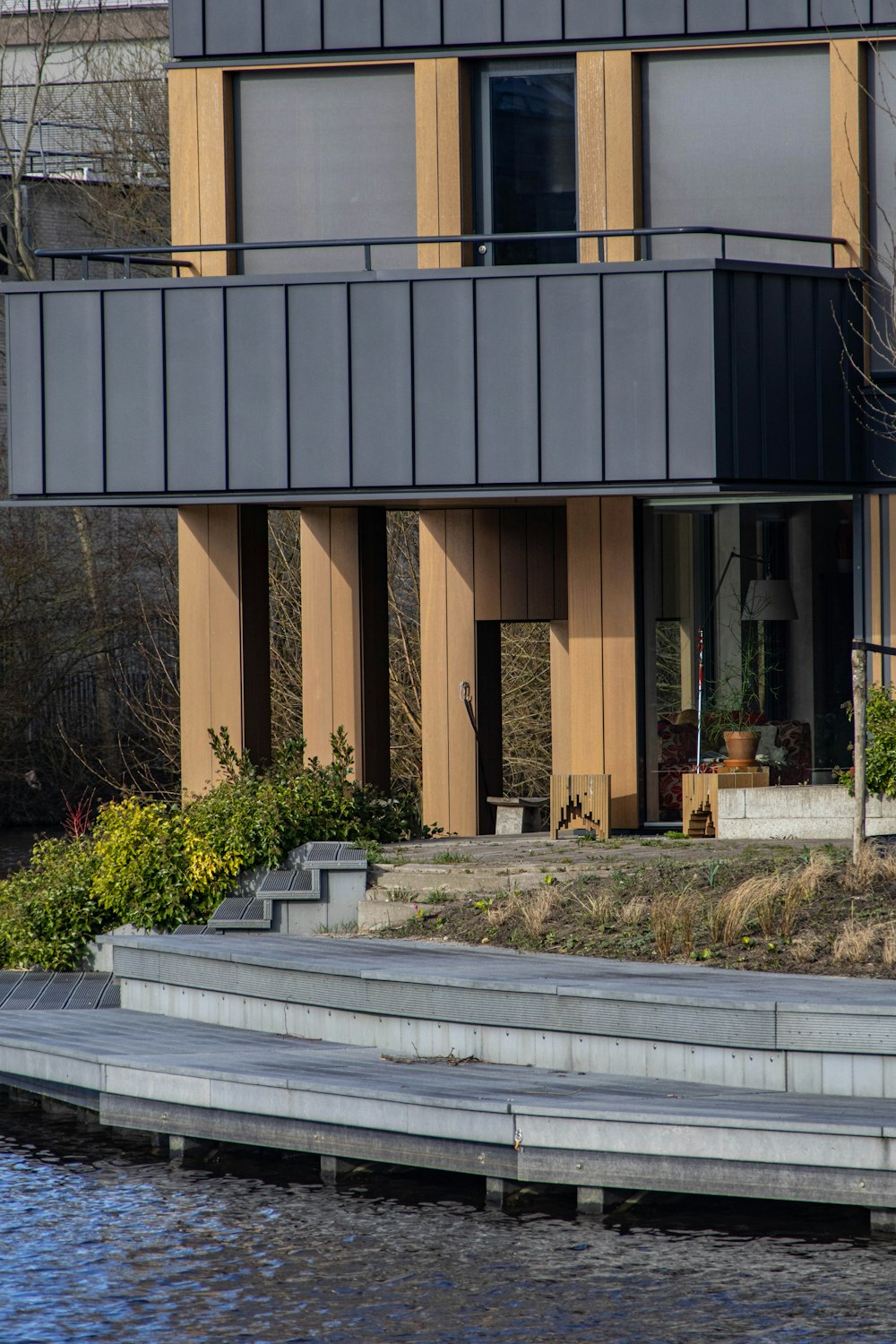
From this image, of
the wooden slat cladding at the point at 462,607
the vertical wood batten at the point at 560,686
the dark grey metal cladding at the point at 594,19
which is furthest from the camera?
the vertical wood batten at the point at 560,686

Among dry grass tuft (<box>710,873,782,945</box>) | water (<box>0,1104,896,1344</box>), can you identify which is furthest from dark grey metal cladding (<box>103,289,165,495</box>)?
water (<box>0,1104,896,1344</box>)

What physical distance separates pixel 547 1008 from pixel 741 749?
18.6ft

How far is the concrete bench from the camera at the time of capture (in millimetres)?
16156

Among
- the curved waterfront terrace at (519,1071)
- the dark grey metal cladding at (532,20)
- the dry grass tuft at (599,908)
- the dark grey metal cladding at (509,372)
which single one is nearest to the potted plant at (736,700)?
the dark grey metal cladding at (509,372)

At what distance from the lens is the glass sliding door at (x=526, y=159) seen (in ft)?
48.3

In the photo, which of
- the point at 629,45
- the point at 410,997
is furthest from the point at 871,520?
the point at 410,997

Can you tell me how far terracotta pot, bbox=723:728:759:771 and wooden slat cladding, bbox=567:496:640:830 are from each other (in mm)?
833

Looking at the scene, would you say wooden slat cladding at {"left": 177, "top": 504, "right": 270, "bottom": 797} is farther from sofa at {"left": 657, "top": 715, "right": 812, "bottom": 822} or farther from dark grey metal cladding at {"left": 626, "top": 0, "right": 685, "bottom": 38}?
dark grey metal cladding at {"left": 626, "top": 0, "right": 685, "bottom": 38}

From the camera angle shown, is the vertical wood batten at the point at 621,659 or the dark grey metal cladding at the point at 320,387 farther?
the vertical wood batten at the point at 621,659

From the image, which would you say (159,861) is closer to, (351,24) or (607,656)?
(607,656)

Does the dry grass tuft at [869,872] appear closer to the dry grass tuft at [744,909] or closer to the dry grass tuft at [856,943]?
the dry grass tuft at [744,909]

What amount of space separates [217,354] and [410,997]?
641 centimetres

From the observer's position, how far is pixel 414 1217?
7.94m

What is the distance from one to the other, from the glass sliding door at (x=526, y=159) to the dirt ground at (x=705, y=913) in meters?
5.69
